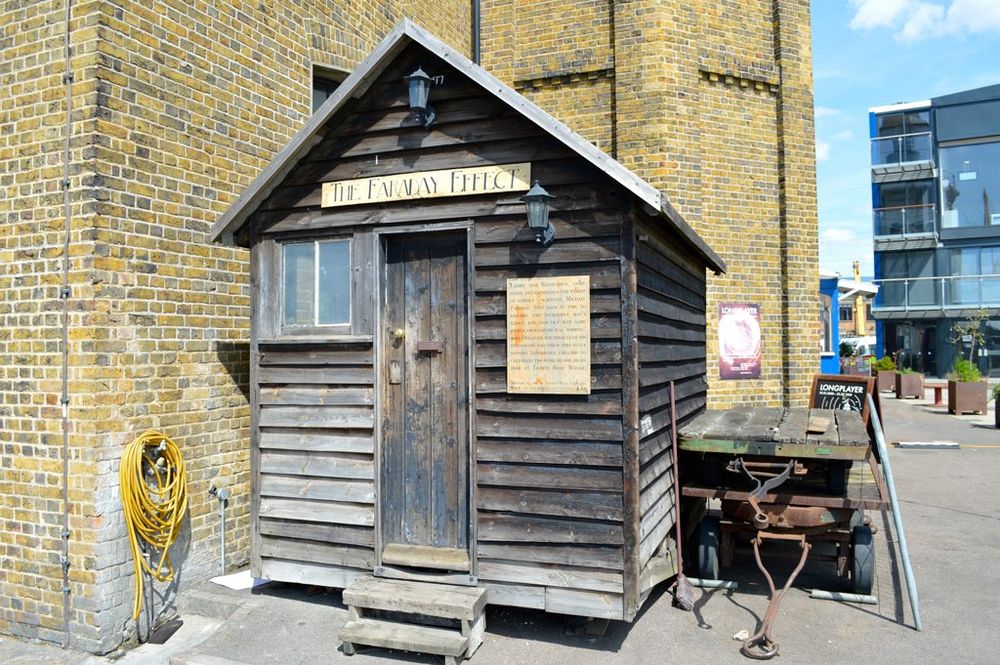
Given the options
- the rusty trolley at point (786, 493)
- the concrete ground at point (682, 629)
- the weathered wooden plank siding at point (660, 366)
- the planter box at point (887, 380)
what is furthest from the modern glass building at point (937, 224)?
the rusty trolley at point (786, 493)

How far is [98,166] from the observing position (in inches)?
233

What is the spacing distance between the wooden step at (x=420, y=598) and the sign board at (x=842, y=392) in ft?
21.8

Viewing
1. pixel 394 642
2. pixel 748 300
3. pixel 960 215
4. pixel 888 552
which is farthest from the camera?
pixel 960 215

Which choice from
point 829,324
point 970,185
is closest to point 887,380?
point 829,324

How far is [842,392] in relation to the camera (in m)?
10.4

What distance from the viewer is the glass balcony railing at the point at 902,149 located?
35.9m

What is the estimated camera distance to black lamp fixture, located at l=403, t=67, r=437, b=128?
19.0ft

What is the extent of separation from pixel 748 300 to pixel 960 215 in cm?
2992

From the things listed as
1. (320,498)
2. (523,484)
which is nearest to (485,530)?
(523,484)

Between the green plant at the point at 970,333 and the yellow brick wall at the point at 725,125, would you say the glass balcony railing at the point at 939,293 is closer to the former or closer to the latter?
the green plant at the point at 970,333

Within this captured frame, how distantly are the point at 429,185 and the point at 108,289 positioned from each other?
2.75m

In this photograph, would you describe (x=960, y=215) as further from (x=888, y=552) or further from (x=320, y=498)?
(x=320, y=498)

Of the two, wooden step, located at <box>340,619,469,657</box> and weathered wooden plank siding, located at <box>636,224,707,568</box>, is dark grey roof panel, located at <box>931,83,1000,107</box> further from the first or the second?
wooden step, located at <box>340,619,469,657</box>

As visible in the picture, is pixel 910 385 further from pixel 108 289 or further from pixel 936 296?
pixel 108 289
